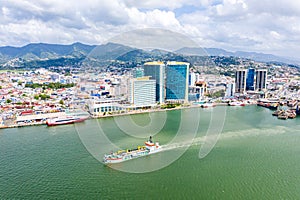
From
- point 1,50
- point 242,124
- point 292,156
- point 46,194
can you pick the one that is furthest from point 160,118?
point 1,50

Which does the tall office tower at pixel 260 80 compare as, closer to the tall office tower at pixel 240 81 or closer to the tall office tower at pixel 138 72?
the tall office tower at pixel 240 81

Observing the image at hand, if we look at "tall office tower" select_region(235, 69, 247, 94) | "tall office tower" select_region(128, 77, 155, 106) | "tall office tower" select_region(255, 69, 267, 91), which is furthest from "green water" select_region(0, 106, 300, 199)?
"tall office tower" select_region(255, 69, 267, 91)

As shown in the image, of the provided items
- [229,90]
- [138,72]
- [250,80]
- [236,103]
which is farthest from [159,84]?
[250,80]

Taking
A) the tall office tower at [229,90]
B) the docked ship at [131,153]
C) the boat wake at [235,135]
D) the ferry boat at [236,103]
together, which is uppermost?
the tall office tower at [229,90]

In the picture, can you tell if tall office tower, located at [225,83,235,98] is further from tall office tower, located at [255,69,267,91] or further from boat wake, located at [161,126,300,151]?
boat wake, located at [161,126,300,151]

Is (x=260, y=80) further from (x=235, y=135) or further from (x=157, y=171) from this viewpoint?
(x=157, y=171)

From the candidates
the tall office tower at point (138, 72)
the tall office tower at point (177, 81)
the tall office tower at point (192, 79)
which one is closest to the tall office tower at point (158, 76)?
the tall office tower at point (177, 81)
